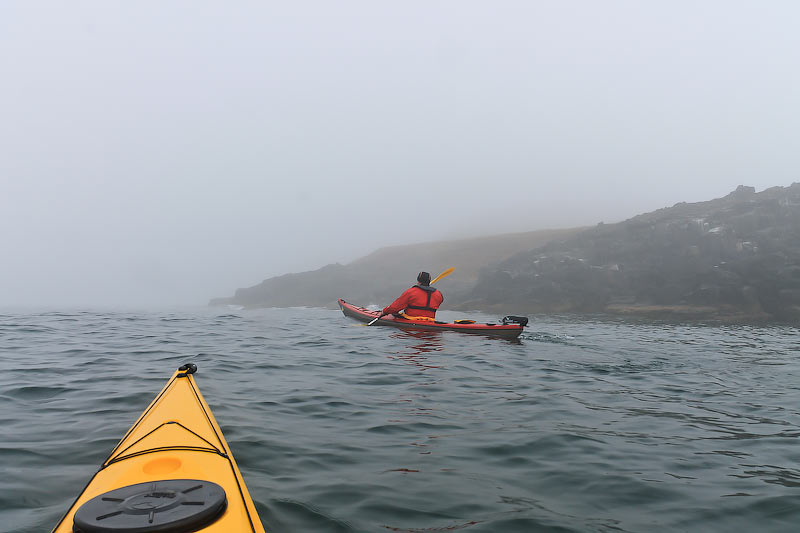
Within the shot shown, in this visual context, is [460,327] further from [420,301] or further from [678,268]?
[678,268]

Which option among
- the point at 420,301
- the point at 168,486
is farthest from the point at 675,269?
the point at 168,486

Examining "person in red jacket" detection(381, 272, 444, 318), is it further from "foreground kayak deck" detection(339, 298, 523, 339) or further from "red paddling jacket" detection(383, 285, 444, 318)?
"foreground kayak deck" detection(339, 298, 523, 339)

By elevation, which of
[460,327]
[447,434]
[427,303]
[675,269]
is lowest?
[447,434]

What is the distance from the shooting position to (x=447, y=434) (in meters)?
4.61

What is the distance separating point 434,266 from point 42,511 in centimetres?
5980

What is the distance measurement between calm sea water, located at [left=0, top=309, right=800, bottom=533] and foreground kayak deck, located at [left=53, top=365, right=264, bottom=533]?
1.64 feet

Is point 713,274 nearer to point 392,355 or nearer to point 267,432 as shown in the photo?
point 392,355

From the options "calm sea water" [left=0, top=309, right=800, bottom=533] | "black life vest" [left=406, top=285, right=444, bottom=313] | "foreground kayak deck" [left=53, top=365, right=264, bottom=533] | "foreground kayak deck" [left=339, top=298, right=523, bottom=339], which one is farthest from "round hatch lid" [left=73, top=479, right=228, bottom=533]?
"black life vest" [left=406, top=285, right=444, bottom=313]

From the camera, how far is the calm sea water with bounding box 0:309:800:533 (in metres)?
3.09

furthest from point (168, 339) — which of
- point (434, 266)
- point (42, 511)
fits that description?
point (434, 266)

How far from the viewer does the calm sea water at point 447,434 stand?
122 inches

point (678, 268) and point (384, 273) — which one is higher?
point (384, 273)

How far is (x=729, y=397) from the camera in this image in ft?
20.9

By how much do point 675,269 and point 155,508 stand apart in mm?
32713
